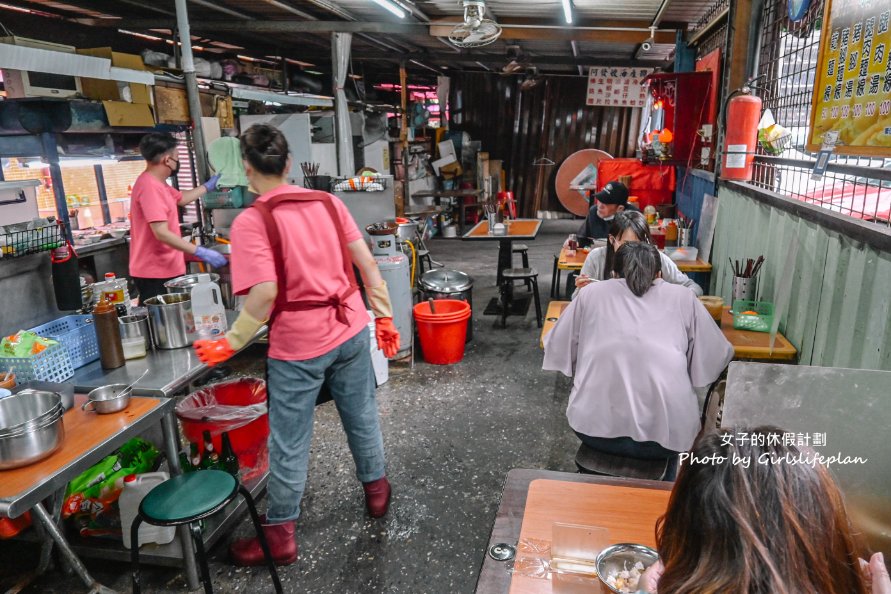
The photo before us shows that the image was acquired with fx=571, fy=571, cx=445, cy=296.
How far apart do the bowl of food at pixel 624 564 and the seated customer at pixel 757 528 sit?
38 centimetres

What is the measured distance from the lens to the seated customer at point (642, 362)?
2475mm

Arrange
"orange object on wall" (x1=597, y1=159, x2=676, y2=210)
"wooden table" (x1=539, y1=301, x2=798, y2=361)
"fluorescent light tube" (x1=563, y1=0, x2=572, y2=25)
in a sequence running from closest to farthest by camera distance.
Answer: "wooden table" (x1=539, y1=301, x2=798, y2=361), "fluorescent light tube" (x1=563, y1=0, x2=572, y2=25), "orange object on wall" (x1=597, y1=159, x2=676, y2=210)

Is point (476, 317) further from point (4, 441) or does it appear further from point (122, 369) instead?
point (4, 441)

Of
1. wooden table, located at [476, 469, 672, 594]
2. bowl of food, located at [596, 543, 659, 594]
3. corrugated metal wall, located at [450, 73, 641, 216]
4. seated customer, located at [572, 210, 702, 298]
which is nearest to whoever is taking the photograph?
bowl of food, located at [596, 543, 659, 594]

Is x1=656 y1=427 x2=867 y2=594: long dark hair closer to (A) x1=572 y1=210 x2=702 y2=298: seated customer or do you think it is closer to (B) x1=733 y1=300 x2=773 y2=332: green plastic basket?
(A) x1=572 y1=210 x2=702 y2=298: seated customer

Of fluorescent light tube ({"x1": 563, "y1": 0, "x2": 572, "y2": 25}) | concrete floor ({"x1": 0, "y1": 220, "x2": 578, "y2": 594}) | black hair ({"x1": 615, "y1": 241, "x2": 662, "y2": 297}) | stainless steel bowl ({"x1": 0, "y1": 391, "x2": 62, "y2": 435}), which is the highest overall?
fluorescent light tube ({"x1": 563, "y1": 0, "x2": 572, "y2": 25})

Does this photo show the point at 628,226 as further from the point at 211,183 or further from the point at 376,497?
the point at 211,183

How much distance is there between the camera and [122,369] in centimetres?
302

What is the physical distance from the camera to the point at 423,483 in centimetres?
369

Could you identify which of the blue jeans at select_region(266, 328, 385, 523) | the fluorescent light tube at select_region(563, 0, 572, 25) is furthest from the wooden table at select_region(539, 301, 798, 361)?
the fluorescent light tube at select_region(563, 0, 572, 25)

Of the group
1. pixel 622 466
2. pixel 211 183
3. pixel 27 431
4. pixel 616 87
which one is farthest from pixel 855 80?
pixel 616 87

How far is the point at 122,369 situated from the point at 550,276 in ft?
22.7

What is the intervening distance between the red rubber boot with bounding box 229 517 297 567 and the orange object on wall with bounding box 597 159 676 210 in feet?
23.2

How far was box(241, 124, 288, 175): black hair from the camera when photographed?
105 inches
